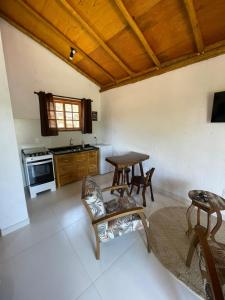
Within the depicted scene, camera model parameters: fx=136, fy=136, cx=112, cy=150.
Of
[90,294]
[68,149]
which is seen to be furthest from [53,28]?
[90,294]

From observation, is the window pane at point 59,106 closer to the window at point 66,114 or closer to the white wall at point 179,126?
the window at point 66,114

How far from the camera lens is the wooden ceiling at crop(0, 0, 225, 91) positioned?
6.13 feet

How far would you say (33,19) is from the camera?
2516 millimetres

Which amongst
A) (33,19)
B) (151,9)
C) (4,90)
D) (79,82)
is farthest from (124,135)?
(33,19)

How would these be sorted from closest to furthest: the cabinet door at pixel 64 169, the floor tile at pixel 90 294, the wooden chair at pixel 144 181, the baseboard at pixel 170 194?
the floor tile at pixel 90 294
the wooden chair at pixel 144 181
the baseboard at pixel 170 194
the cabinet door at pixel 64 169

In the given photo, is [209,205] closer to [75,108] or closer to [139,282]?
[139,282]

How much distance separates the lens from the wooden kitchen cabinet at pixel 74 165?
3.24 metres

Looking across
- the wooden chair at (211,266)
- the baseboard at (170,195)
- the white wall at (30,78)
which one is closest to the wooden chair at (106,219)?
the wooden chair at (211,266)

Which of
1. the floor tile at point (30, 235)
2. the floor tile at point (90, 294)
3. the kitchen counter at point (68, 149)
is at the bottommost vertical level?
the floor tile at point (90, 294)

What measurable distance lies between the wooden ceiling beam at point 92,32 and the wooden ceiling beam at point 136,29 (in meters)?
0.68

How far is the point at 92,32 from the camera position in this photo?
7.94 ft

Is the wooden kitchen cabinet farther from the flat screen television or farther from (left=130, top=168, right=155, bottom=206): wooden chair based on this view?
the flat screen television

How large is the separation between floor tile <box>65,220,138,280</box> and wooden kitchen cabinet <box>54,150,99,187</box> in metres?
1.49

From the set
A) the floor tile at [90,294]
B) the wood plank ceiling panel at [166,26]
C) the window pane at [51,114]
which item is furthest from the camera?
the window pane at [51,114]
